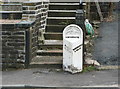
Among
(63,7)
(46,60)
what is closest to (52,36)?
(46,60)

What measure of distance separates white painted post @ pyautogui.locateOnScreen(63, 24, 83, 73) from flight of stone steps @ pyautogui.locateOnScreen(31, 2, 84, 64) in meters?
0.76

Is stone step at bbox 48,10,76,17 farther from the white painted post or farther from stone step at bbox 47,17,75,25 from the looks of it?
the white painted post

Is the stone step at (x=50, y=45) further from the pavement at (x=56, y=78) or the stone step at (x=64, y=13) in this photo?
the stone step at (x=64, y=13)

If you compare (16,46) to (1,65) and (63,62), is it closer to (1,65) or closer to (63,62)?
(1,65)

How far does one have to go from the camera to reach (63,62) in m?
8.67

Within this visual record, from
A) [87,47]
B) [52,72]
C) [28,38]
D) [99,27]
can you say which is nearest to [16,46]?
[28,38]

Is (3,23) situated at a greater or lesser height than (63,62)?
greater

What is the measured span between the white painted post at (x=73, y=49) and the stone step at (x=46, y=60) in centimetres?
Result: 76

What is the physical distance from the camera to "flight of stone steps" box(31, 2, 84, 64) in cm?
973

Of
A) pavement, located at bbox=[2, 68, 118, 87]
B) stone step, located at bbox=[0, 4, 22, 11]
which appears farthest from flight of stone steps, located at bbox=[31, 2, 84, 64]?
stone step, located at bbox=[0, 4, 22, 11]

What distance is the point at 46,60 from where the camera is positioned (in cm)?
947

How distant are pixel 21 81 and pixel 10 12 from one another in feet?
10.3

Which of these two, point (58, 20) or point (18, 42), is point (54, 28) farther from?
point (18, 42)

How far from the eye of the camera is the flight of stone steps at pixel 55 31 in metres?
9.73
